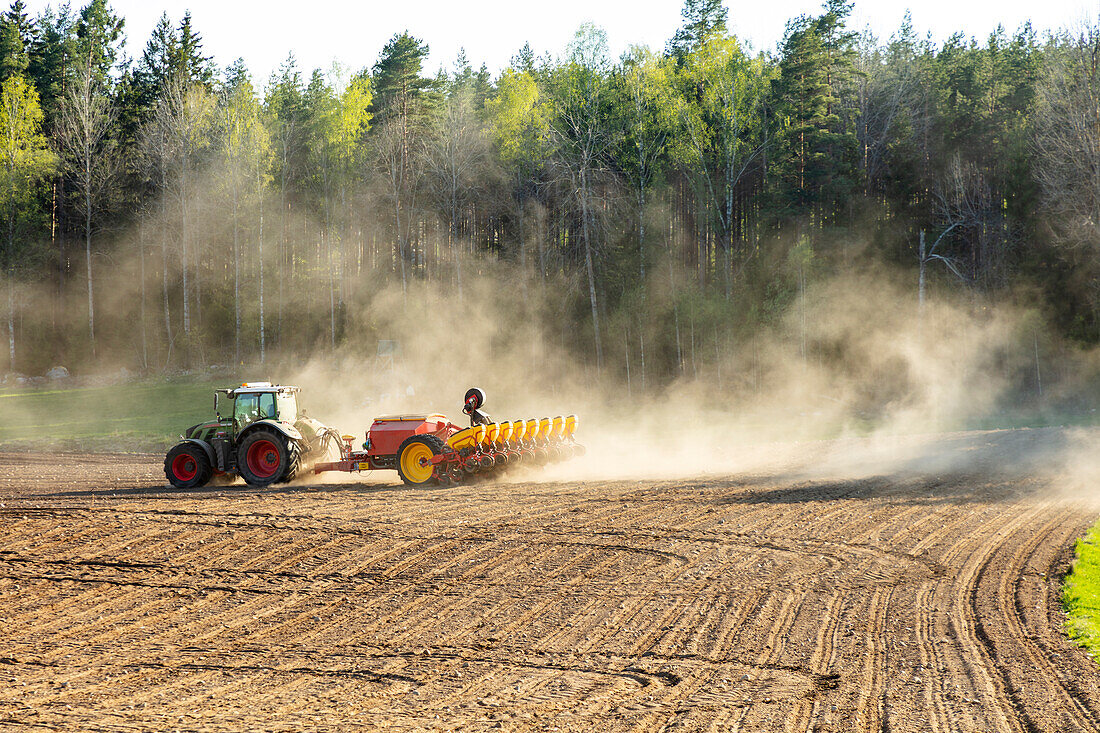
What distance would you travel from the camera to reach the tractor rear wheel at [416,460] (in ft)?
50.6

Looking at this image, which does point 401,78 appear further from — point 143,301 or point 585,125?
point 143,301

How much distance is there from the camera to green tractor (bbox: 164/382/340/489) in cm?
1517

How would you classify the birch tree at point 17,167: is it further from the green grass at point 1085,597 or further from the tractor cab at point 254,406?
the green grass at point 1085,597

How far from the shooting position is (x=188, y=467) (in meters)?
15.9

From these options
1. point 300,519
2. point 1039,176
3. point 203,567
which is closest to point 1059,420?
point 1039,176

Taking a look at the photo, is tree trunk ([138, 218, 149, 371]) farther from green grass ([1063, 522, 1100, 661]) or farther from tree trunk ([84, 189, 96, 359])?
green grass ([1063, 522, 1100, 661])

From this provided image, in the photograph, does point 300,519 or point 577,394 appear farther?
point 577,394

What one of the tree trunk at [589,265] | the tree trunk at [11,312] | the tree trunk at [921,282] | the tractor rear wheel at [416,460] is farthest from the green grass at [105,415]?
the tree trunk at [921,282]

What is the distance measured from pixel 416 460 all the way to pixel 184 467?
449cm

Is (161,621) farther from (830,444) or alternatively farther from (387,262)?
(387,262)

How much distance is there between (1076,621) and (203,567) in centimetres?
905

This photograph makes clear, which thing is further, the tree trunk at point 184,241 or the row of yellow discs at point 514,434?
the tree trunk at point 184,241

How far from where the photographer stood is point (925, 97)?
42062 millimetres

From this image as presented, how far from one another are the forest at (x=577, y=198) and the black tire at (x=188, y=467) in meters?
20.7
